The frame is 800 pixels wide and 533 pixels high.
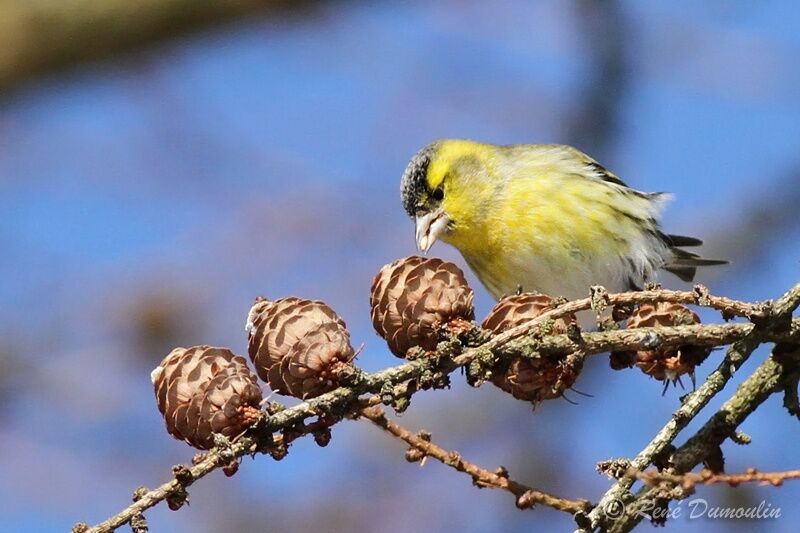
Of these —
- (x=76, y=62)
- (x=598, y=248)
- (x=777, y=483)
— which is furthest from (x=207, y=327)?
(x=777, y=483)

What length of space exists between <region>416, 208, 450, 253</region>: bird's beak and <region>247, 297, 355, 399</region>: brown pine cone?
197 cm

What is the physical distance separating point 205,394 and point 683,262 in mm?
2607


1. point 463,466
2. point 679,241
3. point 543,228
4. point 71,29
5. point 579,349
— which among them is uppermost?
point 71,29

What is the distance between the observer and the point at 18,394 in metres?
4.61

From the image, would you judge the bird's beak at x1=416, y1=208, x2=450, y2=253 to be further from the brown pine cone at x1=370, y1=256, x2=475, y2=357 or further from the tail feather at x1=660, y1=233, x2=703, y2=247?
the brown pine cone at x1=370, y1=256, x2=475, y2=357

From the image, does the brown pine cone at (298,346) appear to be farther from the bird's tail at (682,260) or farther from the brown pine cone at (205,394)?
the bird's tail at (682,260)

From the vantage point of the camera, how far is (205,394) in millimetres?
1184

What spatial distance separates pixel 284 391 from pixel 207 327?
3570 millimetres

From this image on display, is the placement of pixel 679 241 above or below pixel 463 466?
above

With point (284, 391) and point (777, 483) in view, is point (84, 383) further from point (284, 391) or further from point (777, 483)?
point (777, 483)

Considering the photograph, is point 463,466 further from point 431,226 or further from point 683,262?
point 683,262

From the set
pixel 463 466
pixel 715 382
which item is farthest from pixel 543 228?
pixel 463 466

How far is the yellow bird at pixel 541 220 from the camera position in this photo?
3.14m

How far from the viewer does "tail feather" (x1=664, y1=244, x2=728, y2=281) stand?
3.52m
